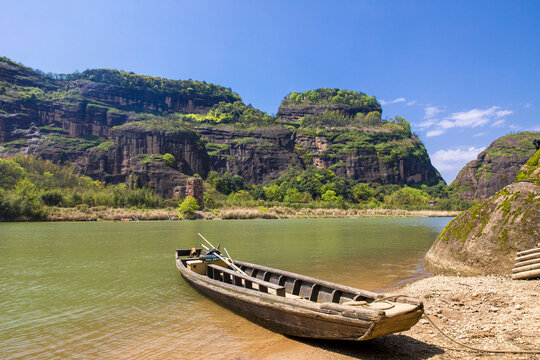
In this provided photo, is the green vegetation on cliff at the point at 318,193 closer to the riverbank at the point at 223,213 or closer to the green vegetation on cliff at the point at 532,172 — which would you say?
the riverbank at the point at 223,213

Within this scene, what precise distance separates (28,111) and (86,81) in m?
46.1

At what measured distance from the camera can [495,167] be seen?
433 feet

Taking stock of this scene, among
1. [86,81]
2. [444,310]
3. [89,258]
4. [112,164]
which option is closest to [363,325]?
[444,310]

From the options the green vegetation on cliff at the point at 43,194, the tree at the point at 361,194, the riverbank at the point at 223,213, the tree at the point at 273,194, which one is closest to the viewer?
the green vegetation on cliff at the point at 43,194

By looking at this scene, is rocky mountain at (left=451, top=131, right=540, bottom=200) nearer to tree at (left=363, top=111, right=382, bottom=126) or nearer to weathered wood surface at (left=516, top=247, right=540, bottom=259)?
tree at (left=363, top=111, right=382, bottom=126)

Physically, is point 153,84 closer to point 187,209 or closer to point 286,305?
point 187,209

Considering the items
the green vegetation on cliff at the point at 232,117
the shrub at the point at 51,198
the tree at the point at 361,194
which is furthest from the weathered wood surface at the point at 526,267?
the green vegetation on cliff at the point at 232,117

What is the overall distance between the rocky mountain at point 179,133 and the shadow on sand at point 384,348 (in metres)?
92.8

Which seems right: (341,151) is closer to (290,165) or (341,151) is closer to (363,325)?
(290,165)

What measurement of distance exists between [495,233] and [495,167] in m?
148

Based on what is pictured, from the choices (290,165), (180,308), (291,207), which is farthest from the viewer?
(290,165)

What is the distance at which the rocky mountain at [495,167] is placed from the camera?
12756cm

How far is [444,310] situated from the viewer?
7.89 m

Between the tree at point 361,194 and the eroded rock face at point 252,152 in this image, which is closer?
the tree at point 361,194
